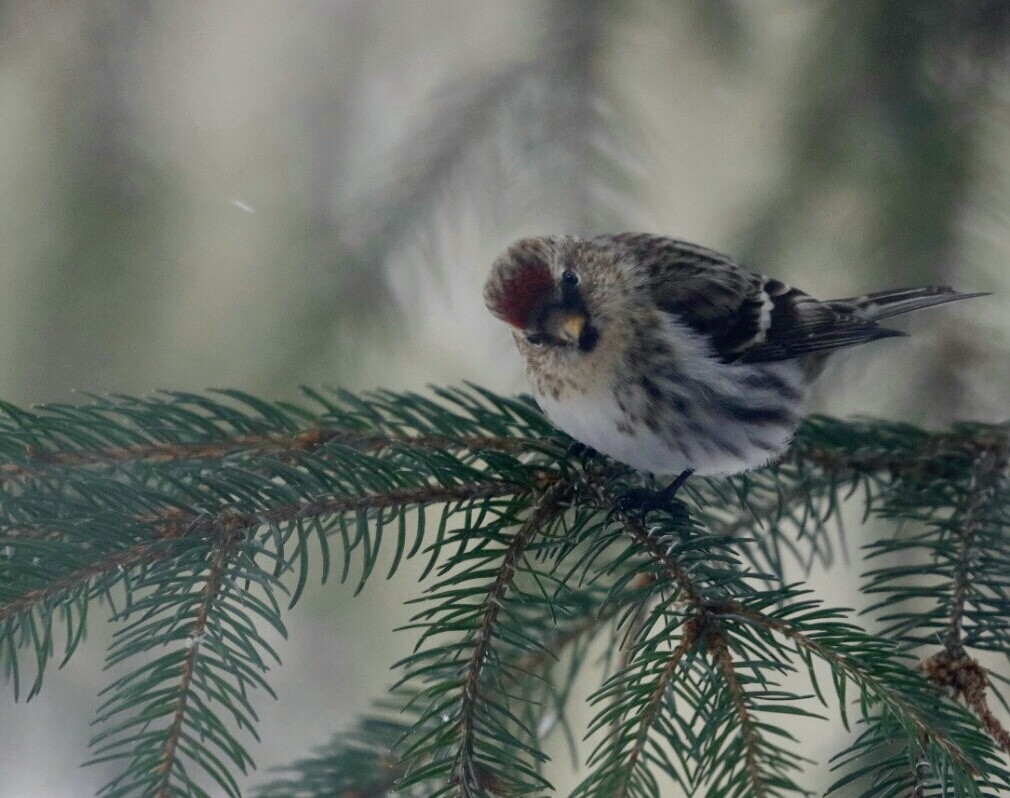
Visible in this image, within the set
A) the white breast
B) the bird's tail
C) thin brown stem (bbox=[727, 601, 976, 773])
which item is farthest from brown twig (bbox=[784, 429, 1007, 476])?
thin brown stem (bbox=[727, 601, 976, 773])

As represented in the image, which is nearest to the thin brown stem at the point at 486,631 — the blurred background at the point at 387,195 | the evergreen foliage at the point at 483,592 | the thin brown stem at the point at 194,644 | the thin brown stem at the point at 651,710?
the evergreen foliage at the point at 483,592

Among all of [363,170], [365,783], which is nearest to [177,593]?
[365,783]

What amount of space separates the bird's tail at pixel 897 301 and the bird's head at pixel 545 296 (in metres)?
0.48

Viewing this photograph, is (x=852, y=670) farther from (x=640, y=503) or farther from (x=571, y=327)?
(x=571, y=327)

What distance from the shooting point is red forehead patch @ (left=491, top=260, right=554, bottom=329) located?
1.48 metres

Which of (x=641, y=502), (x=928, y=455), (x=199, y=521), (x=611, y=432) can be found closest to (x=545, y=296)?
(x=611, y=432)

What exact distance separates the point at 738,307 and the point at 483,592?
0.92m

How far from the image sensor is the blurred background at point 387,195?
70.4 inches

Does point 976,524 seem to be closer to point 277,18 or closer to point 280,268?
point 280,268

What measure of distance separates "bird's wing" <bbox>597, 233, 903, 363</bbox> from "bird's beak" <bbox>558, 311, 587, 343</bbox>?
0.21 metres

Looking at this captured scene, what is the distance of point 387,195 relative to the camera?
1872mm

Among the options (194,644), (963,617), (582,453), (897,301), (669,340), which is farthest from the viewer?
(897,301)

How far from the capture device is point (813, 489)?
1.50m

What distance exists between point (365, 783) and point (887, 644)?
25.6 inches
